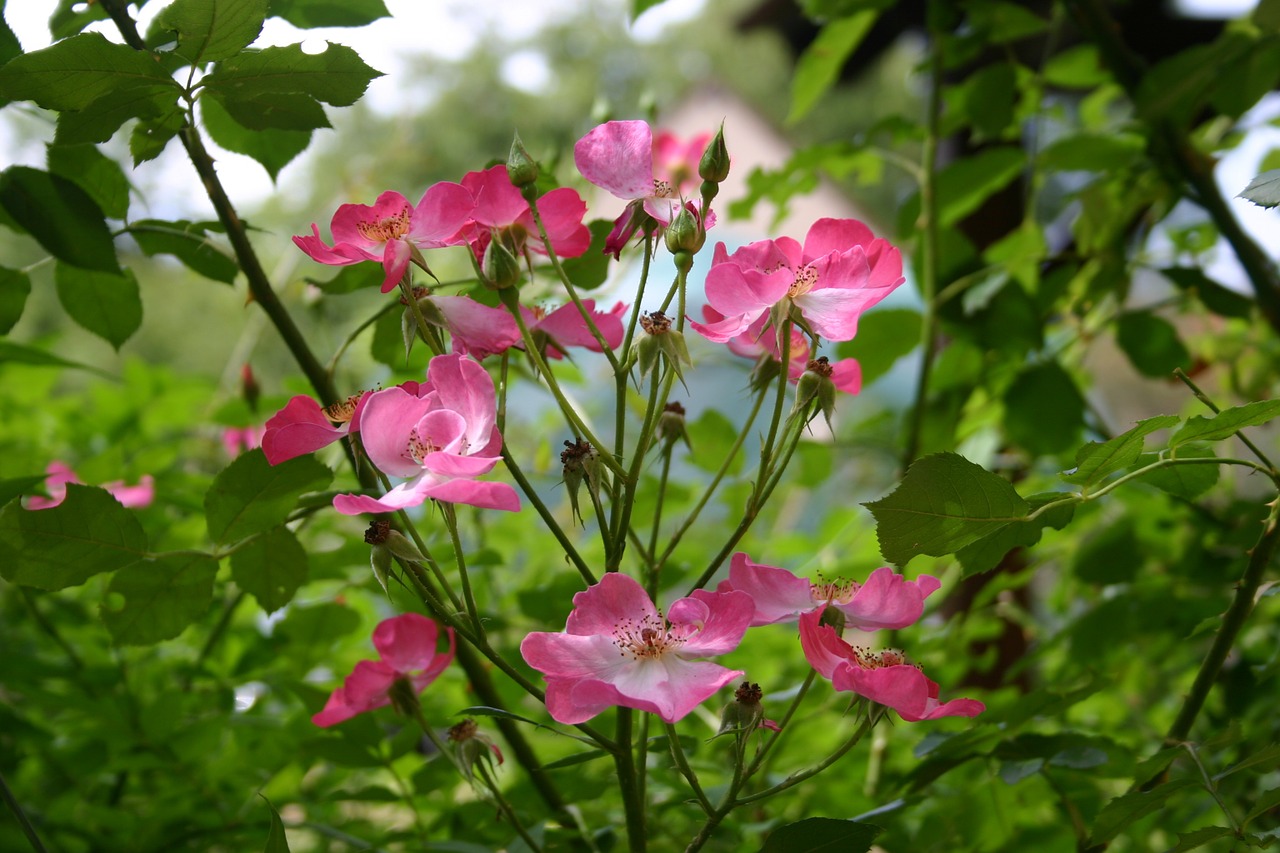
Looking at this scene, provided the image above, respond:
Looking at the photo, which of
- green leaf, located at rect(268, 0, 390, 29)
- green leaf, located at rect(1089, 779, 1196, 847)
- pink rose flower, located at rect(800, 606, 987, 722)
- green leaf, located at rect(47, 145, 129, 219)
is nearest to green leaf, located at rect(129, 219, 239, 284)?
green leaf, located at rect(47, 145, 129, 219)

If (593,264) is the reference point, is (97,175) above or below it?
above

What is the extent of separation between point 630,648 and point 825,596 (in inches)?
3.7

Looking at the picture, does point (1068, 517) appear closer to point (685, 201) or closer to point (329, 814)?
point (685, 201)

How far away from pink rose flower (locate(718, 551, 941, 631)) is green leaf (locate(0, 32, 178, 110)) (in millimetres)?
304

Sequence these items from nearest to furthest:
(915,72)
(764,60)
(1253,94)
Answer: (1253,94) < (915,72) < (764,60)

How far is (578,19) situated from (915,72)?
34.4 ft

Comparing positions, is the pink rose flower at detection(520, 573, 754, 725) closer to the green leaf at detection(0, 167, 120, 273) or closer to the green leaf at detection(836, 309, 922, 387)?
the green leaf at detection(0, 167, 120, 273)

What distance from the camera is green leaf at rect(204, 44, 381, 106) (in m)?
0.41

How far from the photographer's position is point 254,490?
1.47 ft

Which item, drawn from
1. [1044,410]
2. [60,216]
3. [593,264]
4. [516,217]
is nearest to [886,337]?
[1044,410]

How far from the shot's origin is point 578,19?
34.6ft

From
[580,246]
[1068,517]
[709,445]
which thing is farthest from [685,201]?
[709,445]

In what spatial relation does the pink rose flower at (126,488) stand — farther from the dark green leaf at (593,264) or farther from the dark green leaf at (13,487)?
the dark green leaf at (593,264)

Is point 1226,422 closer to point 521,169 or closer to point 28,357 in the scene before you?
point 521,169
